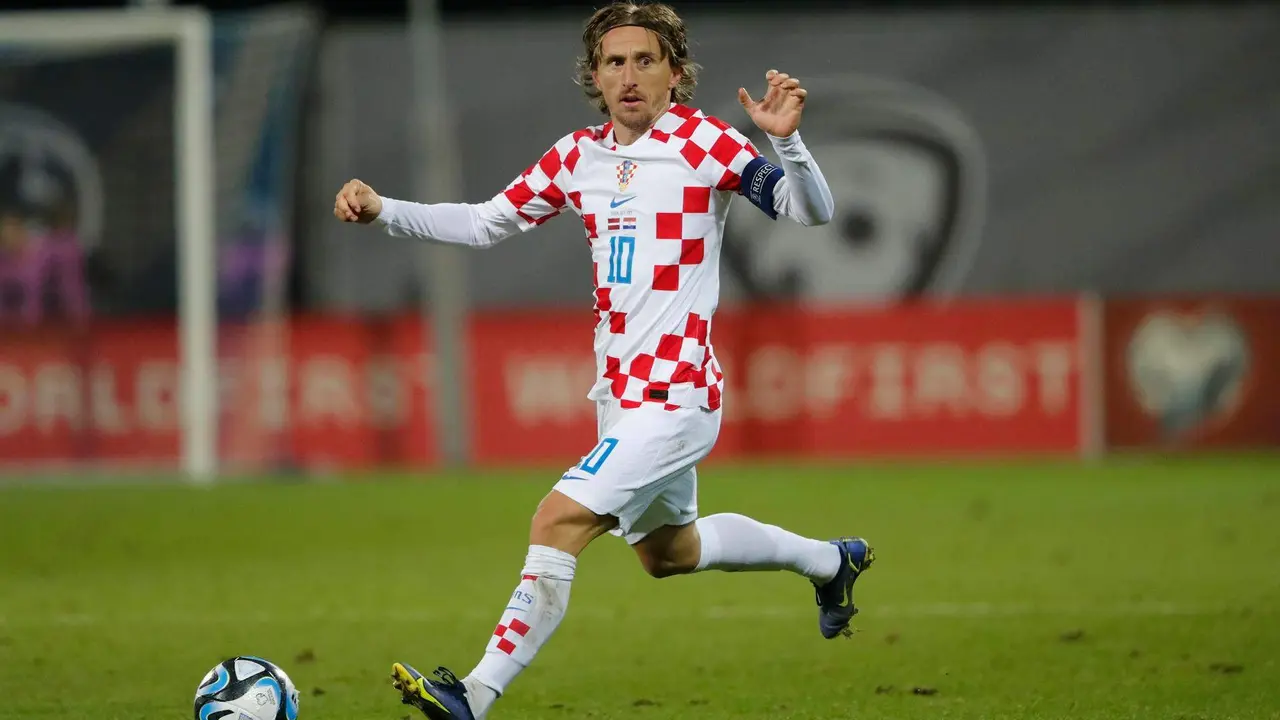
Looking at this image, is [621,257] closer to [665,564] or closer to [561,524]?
[561,524]

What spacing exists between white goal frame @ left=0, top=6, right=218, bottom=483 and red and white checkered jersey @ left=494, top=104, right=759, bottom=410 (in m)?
10.8

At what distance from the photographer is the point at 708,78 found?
75.9 feet

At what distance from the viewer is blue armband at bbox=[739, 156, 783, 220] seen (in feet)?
19.0

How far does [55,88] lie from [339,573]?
26.7ft

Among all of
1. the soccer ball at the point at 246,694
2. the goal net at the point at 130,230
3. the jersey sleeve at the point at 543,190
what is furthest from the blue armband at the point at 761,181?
the goal net at the point at 130,230

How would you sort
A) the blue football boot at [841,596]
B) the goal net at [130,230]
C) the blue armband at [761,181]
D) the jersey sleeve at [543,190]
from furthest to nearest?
the goal net at [130,230] → the blue football boot at [841,596] → the jersey sleeve at [543,190] → the blue armband at [761,181]

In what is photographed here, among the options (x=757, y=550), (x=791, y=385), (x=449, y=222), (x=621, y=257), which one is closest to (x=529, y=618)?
(x=621, y=257)

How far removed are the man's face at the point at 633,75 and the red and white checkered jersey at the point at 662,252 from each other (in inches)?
3.1

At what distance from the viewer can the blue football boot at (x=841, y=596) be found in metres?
6.79

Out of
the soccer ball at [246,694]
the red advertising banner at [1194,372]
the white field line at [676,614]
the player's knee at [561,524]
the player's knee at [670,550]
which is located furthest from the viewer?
the red advertising banner at [1194,372]

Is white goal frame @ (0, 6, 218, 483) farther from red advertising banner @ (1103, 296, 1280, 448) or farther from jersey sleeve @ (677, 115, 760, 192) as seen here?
jersey sleeve @ (677, 115, 760, 192)

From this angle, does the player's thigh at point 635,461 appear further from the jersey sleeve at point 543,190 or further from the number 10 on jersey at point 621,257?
the jersey sleeve at point 543,190

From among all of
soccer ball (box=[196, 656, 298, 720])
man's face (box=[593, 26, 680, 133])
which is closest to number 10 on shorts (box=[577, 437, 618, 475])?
man's face (box=[593, 26, 680, 133])

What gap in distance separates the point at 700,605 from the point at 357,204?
3808 mm
